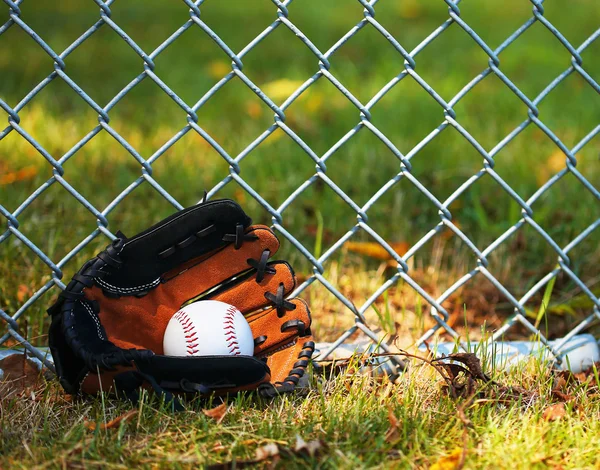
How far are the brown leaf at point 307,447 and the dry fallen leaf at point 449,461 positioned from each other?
28 cm

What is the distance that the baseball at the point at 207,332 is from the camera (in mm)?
2111

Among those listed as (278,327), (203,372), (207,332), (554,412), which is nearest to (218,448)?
(203,372)

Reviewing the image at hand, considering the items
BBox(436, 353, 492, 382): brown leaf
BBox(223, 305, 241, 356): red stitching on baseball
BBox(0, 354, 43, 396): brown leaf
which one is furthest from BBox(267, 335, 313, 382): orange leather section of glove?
BBox(0, 354, 43, 396): brown leaf

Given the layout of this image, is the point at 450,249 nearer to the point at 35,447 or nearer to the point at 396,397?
the point at 396,397

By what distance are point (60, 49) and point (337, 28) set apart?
2.40 m

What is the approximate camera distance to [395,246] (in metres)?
3.24

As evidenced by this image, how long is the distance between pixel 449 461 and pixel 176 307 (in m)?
0.95

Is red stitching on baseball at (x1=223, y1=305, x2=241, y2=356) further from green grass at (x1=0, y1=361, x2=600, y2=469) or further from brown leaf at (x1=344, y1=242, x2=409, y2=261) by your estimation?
brown leaf at (x1=344, y1=242, x2=409, y2=261)

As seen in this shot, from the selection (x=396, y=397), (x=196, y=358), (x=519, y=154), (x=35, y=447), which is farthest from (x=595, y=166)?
(x=35, y=447)

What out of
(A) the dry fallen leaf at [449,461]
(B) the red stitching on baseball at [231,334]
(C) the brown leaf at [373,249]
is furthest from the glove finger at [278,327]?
(C) the brown leaf at [373,249]

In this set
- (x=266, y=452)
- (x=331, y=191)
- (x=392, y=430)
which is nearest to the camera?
(x=266, y=452)

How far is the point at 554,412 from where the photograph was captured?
6.68 feet

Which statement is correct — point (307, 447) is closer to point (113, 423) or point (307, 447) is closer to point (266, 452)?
point (266, 452)

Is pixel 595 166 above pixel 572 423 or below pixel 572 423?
above
